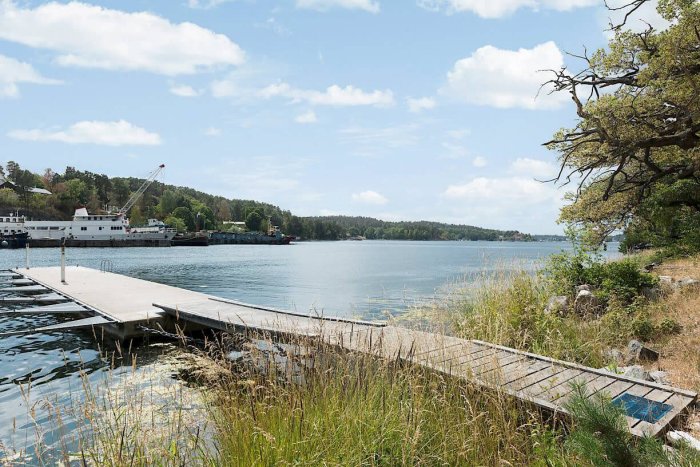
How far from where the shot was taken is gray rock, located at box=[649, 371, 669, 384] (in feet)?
17.3

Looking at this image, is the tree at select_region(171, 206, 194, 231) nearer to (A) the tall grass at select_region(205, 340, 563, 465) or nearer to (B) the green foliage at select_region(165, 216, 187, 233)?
(B) the green foliage at select_region(165, 216, 187, 233)

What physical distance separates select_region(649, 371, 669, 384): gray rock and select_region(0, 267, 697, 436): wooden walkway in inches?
26.1

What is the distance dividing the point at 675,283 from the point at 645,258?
9826mm

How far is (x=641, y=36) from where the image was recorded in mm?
14273

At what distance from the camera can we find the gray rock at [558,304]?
28.6 ft

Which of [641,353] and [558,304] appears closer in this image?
[641,353]

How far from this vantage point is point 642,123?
41.8 feet

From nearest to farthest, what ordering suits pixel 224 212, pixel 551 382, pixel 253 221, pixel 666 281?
pixel 551 382
pixel 666 281
pixel 253 221
pixel 224 212

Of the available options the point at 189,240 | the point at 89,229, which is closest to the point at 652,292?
the point at 89,229

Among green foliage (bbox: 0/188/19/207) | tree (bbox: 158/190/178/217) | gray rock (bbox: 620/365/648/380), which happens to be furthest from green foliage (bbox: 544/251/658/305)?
tree (bbox: 158/190/178/217)

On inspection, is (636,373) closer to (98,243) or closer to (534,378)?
(534,378)

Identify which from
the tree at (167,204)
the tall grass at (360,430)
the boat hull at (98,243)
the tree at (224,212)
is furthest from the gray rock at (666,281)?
the tree at (224,212)

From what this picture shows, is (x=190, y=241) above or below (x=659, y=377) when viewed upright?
below

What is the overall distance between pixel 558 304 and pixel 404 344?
468 centimetres
